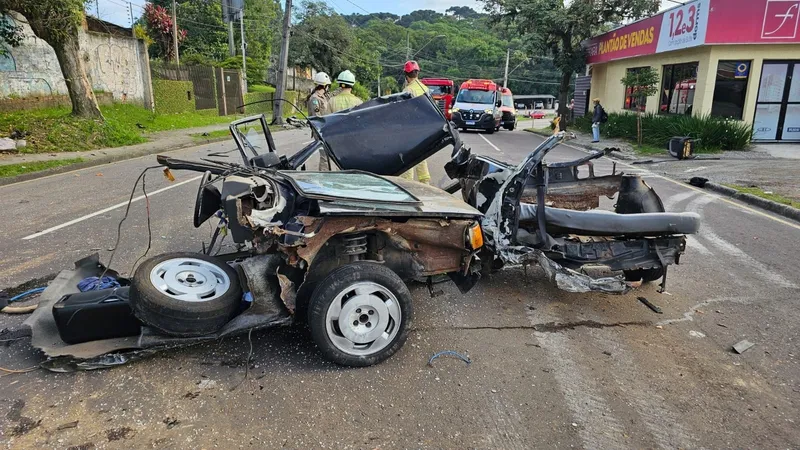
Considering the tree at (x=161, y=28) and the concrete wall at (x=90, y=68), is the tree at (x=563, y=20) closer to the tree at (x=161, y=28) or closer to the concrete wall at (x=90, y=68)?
→ the concrete wall at (x=90, y=68)

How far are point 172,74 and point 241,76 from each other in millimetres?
5842

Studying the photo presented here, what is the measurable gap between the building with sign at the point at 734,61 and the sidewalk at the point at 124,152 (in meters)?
17.1

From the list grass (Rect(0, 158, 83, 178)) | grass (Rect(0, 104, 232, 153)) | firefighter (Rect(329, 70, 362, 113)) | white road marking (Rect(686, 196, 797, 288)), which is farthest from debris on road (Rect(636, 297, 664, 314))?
grass (Rect(0, 104, 232, 153))

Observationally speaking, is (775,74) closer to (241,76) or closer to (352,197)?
(352,197)

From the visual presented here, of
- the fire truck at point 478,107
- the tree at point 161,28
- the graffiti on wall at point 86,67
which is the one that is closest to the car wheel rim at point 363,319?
the graffiti on wall at point 86,67

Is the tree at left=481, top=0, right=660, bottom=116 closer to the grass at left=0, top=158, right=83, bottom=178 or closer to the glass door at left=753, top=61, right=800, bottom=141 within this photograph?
the glass door at left=753, top=61, right=800, bottom=141

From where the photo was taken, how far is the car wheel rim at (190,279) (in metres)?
3.28

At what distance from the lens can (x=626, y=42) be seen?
75.7 ft

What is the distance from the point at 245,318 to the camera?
331 cm

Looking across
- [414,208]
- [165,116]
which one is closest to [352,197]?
[414,208]

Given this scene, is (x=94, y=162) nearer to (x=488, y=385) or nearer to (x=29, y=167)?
(x=29, y=167)

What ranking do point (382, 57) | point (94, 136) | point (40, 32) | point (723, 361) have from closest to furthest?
point (723, 361), point (40, 32), point (94, 136), point (382, 57)

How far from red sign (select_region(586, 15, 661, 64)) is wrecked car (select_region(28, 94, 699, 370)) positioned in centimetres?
1911

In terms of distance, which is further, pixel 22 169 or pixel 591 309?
pixel 22 169
